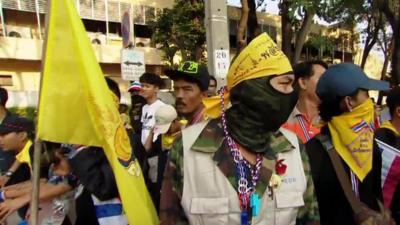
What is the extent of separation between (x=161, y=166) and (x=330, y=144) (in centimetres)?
124

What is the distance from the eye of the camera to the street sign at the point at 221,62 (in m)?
4.70

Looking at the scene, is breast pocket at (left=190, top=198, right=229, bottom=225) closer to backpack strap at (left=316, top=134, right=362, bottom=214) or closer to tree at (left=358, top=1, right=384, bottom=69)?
backpack strap at (left=316, top=134, right=362, bottom=214)

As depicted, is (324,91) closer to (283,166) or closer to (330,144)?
(330,144)

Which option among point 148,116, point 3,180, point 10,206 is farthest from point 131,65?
point 10,206

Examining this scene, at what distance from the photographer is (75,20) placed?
196cm

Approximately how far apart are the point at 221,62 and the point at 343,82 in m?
2.62

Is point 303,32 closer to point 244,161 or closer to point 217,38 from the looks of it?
point 217,38

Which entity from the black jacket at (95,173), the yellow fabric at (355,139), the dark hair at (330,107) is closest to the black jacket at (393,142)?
the yellow fabric at (355,139)

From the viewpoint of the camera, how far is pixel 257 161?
175 centimetres

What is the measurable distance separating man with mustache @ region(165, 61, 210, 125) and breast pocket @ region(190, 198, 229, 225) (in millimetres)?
1382

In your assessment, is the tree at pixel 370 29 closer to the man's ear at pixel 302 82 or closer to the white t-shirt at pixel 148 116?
the white t-shirt at pixel 148 116

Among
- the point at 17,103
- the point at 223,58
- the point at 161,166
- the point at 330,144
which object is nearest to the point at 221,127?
the point at 330,144

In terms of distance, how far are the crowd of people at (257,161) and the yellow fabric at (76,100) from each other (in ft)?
0.88

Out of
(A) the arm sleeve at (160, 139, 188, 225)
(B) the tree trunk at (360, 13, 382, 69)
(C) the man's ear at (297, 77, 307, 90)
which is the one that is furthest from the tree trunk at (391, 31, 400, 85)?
(B) the tree trunk at (360, 13, 382, 69)
